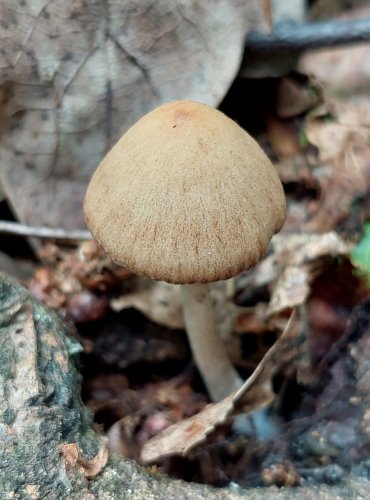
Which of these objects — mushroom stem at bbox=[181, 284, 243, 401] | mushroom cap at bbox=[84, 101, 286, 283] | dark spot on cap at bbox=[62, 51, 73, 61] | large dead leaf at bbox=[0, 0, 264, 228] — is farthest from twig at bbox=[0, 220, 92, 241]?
mushroom cap at bbox=[84, 101, 286, 283]

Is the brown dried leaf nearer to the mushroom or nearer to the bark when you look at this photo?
the mushroom

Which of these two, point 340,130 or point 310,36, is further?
point 340,130

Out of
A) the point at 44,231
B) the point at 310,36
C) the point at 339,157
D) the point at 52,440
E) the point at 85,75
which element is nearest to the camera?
the point at 52,440

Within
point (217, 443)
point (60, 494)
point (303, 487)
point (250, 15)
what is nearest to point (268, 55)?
point (250, 15)

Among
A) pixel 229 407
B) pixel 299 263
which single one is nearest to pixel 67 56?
pixel 299 263

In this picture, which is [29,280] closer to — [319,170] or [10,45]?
[10,45]

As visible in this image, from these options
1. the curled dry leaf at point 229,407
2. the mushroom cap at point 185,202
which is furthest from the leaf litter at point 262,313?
the mushroom cap at point 185,202

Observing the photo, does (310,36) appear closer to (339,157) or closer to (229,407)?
(339,157)
